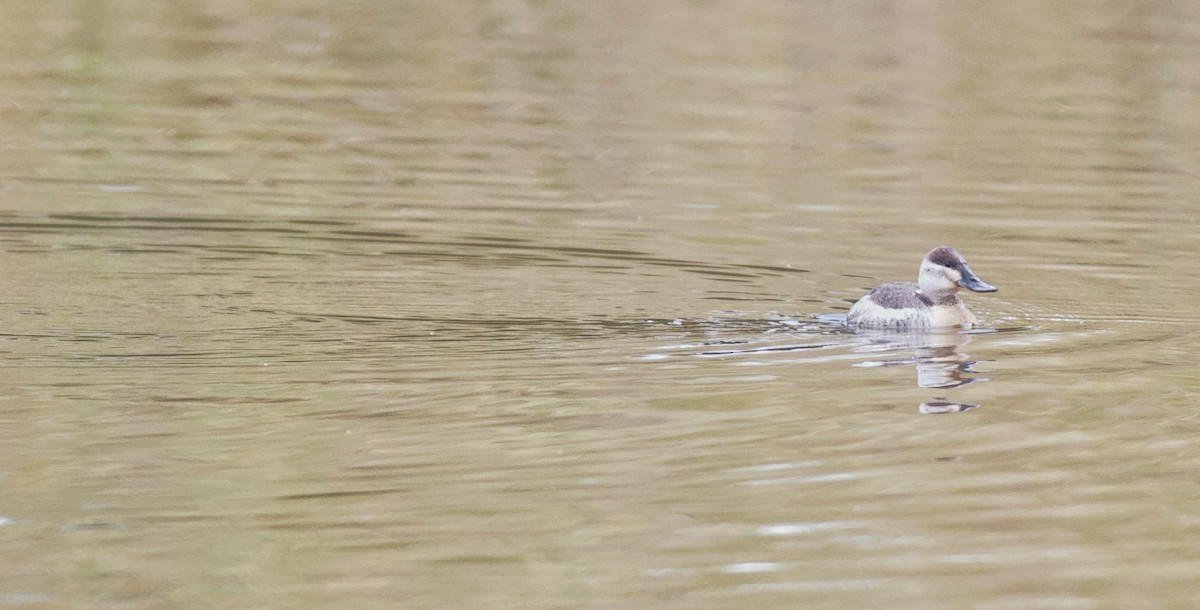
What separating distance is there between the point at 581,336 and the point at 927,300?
2.09m

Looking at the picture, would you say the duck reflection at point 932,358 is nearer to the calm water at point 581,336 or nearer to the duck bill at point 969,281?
the calm water at point 581,336

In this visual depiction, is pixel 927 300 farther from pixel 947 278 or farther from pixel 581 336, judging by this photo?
pixel 581 336

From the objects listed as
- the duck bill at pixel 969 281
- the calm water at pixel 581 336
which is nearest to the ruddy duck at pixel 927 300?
the duck bill at pixel 969 281

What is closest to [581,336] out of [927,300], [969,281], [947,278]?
[927,300]

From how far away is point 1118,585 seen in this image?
6215 millimetres

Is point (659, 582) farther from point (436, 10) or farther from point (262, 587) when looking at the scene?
point (436, 10)

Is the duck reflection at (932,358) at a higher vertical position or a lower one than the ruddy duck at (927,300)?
lower

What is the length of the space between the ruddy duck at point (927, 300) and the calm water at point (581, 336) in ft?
0.46

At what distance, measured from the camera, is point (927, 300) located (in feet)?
35.6

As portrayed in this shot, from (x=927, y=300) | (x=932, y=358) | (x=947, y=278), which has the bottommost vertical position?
(x=932, y=358)

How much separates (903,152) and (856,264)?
15.6 feet

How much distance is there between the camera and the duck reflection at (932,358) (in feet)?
29.2

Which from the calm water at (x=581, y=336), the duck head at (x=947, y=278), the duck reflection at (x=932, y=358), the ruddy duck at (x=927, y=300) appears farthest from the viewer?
the duck head at (x=947, y=278)

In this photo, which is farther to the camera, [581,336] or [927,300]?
[927,300]
